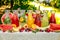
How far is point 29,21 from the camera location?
1891mm

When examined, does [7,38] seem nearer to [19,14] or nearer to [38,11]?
[19,14]

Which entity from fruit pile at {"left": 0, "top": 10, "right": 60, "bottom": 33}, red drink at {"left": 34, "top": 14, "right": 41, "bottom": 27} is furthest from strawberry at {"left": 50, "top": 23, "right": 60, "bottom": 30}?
red drink at {"left": 34, "top": 14, "right": 41, "bottom": 27}

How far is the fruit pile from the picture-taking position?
6.01ft

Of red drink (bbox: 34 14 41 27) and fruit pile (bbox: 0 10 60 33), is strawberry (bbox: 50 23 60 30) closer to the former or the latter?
fruit pile (bbox: 0 10 60 33)

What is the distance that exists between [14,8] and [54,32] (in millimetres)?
594

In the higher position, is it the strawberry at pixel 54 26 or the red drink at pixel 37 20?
the red drink at pixel 37 20

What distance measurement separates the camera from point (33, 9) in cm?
198

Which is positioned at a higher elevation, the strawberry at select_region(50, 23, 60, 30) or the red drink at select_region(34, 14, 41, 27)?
the red drink at select_region(34, 14, 41, 27)

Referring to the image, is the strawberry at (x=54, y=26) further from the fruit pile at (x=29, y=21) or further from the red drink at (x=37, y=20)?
the red drink at (x=37, y=20)

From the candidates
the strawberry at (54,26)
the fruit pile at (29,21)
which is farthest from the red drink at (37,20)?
the strawberry at (54,26)

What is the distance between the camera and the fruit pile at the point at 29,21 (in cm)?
183

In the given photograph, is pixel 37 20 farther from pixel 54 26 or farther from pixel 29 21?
pixel 54 26

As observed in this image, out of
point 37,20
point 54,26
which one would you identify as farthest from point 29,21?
point 54,26

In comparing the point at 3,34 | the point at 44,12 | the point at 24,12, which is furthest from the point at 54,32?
the point at 3,34
